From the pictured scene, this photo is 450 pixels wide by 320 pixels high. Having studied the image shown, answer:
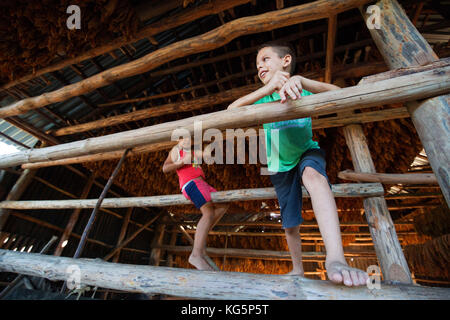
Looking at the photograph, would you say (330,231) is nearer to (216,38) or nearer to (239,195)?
(239,195)

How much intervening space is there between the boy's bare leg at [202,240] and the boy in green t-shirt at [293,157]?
0.76 meters

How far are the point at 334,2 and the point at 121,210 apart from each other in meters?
7.20

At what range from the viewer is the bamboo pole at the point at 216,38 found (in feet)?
5.80

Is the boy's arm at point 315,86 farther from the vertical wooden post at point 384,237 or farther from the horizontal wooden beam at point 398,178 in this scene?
the vertical wooden post at point 384,237

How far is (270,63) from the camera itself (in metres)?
1.49

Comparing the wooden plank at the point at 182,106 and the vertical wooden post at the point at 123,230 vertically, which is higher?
the wooden plank at the point at 182,106

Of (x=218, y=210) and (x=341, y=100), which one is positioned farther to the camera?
(x=218, y=210)

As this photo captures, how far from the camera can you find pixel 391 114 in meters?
2.36

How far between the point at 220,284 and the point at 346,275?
0.59 m

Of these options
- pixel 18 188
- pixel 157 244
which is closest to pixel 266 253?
pixel 157 244

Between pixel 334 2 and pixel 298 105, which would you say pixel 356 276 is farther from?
pixel 334 2

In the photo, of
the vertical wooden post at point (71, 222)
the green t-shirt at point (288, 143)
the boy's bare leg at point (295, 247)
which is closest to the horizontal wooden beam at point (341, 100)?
the green t-shirt at point (288, 143)
